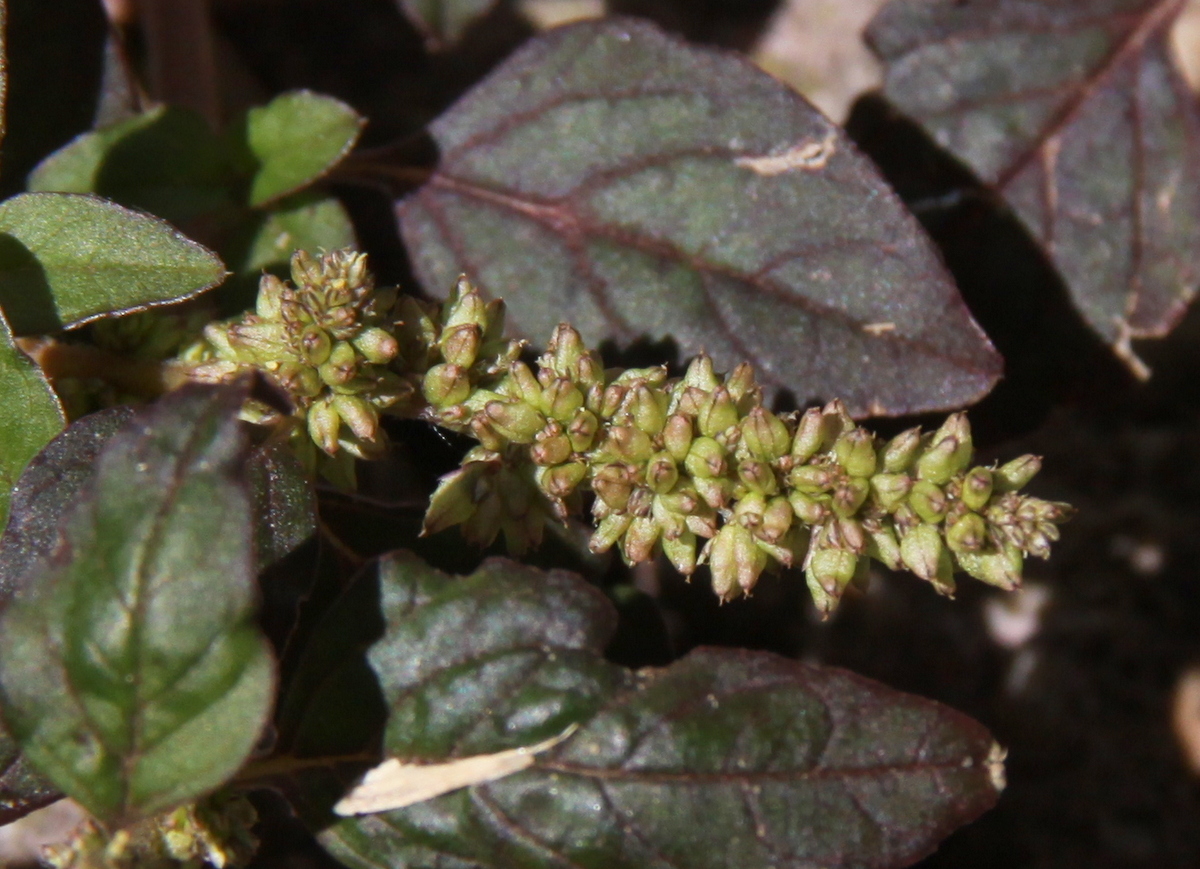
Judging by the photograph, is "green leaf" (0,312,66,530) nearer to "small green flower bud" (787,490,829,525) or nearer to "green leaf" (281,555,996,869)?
"green leaf" (281,555,996,869)

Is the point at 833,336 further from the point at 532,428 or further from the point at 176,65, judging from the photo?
the point at 176,65

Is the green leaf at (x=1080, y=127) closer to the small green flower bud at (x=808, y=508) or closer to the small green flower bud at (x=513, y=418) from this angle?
the small green flower bud at (x=808, y=508)

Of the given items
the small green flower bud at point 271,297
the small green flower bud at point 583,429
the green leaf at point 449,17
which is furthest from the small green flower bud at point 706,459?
the green leaf at point 449,17

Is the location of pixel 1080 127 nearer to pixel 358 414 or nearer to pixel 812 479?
pixel 812 479

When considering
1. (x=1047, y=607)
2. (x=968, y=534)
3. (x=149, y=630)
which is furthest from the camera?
(x=1047, y=607)

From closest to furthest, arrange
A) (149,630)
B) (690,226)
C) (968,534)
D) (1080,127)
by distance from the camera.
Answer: (149,630)
(968,534)
(690,226)
(1080,127)

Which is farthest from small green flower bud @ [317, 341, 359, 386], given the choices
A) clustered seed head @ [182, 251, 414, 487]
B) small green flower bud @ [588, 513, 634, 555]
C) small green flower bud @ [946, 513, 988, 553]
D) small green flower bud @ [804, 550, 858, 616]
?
small green flower bud @ [946, 513, 988, 553]

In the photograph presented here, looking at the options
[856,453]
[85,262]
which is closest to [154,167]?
[85,262]
